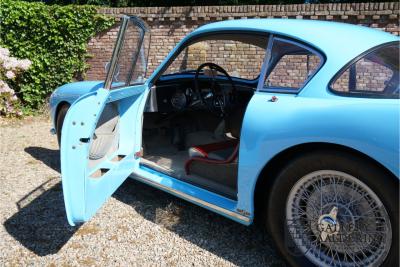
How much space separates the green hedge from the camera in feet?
24.5

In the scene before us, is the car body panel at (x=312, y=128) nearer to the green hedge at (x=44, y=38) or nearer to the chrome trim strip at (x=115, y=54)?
the chrome trim strip at (x=115, y=54)

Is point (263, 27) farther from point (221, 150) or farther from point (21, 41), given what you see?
point (21, 41)

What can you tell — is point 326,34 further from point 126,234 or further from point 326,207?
point 126,234

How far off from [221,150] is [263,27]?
1.13 metres

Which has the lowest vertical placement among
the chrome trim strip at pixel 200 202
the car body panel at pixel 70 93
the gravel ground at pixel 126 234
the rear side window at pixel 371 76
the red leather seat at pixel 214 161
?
the gravel ground at pixel 126 234

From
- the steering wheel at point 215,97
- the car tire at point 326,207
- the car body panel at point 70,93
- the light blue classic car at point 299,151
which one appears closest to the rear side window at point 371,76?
the light blue classic car at point 299,151

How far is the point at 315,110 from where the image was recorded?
2.14 m

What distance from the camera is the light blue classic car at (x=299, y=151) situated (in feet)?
6.55

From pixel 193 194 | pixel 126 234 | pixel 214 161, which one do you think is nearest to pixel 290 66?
pixel 214 161

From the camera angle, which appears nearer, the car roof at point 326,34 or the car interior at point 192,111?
the car roof at point 326,34

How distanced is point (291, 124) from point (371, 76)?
598mm

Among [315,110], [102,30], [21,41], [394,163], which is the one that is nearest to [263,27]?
[315,110]

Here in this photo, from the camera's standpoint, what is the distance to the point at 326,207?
7.21 ft

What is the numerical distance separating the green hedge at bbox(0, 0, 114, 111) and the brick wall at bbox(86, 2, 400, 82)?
358 mm
